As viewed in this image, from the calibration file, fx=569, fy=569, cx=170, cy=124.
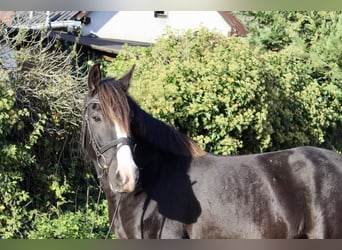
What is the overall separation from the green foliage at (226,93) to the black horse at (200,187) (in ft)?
6.81

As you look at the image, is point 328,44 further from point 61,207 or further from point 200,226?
point 200,226

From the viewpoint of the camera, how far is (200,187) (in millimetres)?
4262

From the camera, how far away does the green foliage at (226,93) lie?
265 inches

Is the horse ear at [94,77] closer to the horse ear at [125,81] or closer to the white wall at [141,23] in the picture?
the horse ear at [125,81]

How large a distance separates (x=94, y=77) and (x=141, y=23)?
17436 millimetres

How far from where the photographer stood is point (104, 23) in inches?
795

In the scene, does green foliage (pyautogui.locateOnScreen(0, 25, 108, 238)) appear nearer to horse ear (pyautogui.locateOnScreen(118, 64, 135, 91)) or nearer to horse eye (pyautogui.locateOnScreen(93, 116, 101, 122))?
horse ear (pyautogui.locateOnScreen(118, 64, 135, 91))

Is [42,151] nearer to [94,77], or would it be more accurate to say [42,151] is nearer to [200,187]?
[94,77]

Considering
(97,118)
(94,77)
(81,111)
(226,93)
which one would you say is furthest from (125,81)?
(226,93)

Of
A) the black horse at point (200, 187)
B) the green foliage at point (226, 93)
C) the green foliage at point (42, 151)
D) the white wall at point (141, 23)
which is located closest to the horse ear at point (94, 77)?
the black horse at point (200, 187)

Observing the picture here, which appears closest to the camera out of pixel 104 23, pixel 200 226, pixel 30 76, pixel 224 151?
pixel 200 226

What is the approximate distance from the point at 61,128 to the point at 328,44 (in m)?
7.07

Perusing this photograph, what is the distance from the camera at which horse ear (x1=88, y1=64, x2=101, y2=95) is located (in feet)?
13.2

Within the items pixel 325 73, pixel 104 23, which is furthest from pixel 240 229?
pixel 104 23
